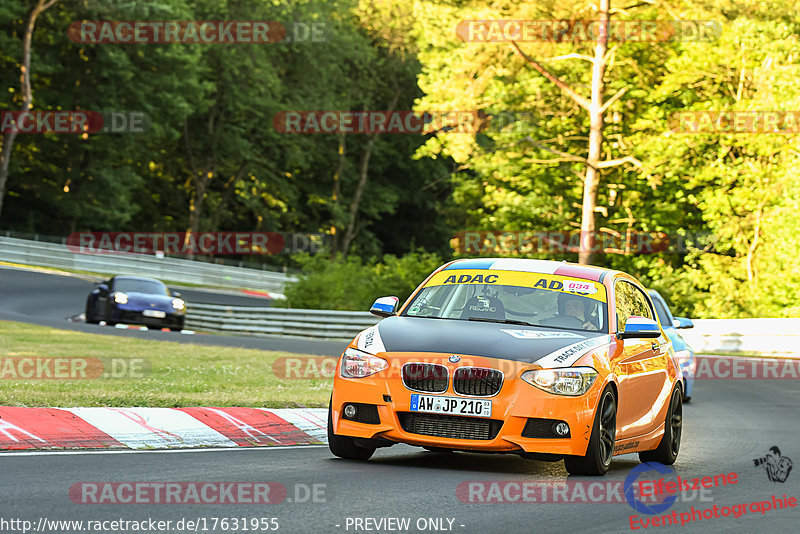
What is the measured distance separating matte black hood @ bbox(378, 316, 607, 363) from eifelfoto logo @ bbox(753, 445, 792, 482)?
182 centimetres

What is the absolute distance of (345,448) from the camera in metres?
9.76

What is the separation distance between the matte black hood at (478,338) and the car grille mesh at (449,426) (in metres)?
0.47

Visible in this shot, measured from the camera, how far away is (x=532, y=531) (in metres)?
6.98

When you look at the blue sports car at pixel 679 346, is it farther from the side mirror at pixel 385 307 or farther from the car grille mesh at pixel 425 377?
the car grille mesh at pixel 425 377

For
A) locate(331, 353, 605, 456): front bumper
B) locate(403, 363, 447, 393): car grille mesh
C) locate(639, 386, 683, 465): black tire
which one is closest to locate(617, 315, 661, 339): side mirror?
locate(331, 353, 605, 456): front bumper

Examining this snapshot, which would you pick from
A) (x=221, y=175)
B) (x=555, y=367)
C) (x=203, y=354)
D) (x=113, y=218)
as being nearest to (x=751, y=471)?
(x=555, y=367)

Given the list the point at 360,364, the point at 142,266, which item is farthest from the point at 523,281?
the point at 142,266

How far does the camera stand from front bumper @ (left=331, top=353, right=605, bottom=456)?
8977mm

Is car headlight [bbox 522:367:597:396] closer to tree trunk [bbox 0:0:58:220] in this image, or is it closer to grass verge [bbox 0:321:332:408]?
grass verge [bbox 0:321:332:408]

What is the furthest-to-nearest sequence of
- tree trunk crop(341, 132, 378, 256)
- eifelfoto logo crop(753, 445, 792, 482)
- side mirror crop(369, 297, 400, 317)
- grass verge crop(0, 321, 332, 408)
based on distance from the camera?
1. tree trunk crop(341, 132, 378, 256)
2. grass verge crop(0, 321, 332, 408)
3. side mirror crop(369, 297, 400, 317)
4. eifelfoto logo crop(753, 445, 792, 482)

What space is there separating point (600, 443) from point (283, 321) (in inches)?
1029

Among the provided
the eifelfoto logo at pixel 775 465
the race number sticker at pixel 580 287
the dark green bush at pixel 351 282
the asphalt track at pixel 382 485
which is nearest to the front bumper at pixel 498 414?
the asphalt track at pixel 382 485

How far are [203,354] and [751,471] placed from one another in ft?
45.9

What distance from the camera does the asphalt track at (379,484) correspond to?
23.2 ft
